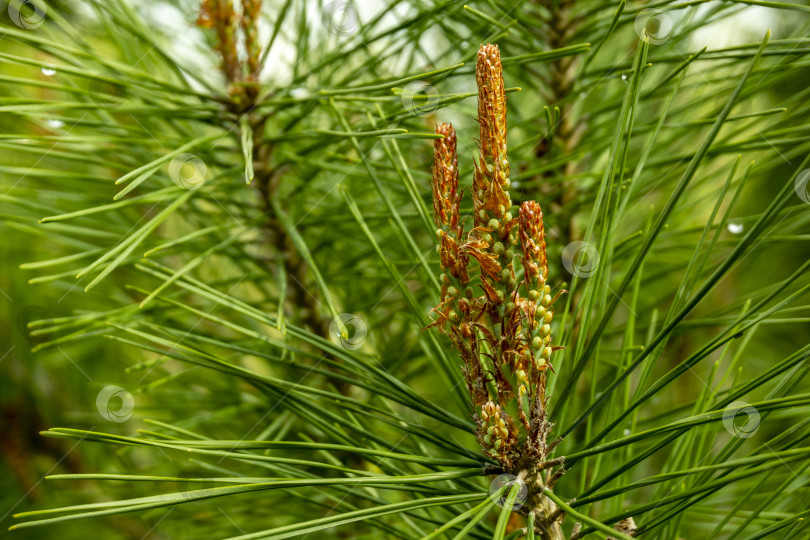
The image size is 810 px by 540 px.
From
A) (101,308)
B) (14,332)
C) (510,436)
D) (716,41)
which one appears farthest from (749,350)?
(14,332)

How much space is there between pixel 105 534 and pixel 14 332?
15.1 inches

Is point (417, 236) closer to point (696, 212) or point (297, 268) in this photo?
point (297, 268)

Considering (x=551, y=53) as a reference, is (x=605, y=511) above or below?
below

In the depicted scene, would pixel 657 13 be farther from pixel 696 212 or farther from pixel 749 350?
pixel 749 350

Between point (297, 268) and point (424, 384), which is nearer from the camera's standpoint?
point (297, 268)

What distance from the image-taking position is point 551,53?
57 cm

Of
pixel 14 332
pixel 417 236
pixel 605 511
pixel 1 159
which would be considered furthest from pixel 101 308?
pixel 605 511

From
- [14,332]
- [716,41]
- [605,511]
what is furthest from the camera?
[716,41]

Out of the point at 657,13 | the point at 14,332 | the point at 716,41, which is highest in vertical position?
the point at 716,41

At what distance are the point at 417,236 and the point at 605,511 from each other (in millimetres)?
474

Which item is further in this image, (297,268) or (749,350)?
(749,350)

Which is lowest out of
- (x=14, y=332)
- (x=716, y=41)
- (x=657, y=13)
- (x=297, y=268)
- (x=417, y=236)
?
(x=14, y=332)

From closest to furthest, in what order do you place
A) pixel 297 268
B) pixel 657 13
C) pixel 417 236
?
1. pixel 657 13
2. pixel 297 268
3. pixel 417 236

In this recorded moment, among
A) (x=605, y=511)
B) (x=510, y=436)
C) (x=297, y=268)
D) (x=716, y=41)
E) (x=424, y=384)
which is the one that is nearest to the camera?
(x=510, y=436)
